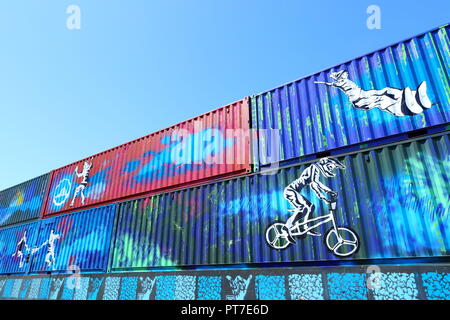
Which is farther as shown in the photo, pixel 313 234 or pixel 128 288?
pixel 128 288

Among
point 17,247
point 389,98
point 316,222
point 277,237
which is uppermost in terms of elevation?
point 389,98

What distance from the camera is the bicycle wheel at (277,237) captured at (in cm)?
696

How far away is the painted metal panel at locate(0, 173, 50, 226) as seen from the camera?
1601 centimetres

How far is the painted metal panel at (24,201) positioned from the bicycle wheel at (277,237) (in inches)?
559

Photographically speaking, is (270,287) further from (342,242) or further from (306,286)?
(342,242)

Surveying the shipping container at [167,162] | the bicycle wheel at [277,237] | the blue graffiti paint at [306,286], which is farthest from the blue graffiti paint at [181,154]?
the blue graffiti paint at [306,286]

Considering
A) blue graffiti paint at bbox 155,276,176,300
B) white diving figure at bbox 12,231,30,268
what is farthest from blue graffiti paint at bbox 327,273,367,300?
white diving figure at bbox 12,231,30,268

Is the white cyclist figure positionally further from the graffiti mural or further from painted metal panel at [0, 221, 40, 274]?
painted metal panel at [0, 221, 40, 274]

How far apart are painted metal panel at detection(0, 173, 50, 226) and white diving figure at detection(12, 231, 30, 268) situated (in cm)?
124

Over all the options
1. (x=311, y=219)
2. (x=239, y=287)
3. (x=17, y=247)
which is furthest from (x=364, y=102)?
(x=17, y=247)

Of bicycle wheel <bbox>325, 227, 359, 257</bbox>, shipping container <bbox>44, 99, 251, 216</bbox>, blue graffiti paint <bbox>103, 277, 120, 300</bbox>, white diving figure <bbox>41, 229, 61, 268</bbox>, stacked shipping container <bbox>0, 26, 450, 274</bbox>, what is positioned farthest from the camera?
white diving figure <bbox>41, 229, 61, 268</bbox>

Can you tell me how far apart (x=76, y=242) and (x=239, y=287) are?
8445 mm

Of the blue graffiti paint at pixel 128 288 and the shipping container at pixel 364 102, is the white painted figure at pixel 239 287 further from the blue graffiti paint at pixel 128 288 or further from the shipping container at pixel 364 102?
the blue graffiti paint at pixel 128 288

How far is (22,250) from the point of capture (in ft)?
48.8
